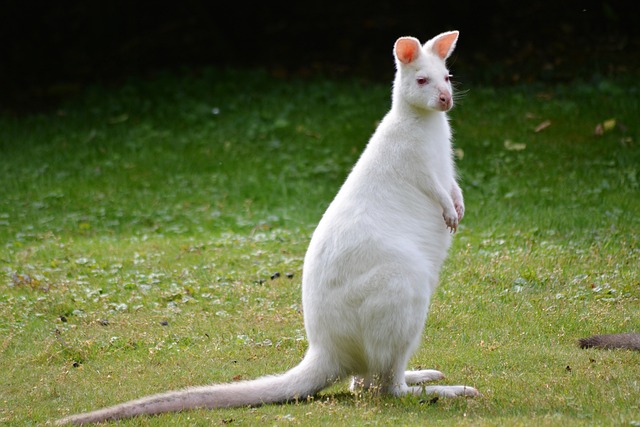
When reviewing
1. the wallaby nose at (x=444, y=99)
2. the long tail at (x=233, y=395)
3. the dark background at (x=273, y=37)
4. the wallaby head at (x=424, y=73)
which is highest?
the dark background at (x=273, y=37)

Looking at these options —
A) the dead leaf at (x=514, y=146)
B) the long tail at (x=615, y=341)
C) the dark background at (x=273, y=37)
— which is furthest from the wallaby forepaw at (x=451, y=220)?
the dark background at (x=273, y=37)

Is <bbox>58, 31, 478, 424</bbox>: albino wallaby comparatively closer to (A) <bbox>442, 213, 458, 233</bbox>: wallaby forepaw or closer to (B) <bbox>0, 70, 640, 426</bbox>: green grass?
(A) <bbox>442, 213, 458, 233</bbox>: wallaby forepaw

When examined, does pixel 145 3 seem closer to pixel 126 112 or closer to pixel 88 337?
pixel 126 112

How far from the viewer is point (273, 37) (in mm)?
Result: 15633

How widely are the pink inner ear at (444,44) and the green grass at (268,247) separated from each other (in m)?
1.93

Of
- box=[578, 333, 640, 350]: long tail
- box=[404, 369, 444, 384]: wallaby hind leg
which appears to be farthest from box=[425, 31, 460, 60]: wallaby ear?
box=[578, 333, 640, 350]: long tail

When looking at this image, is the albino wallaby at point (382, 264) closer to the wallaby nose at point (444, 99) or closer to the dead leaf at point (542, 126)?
the wallaby nose at point (444, 99)

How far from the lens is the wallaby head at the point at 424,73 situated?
5.43m

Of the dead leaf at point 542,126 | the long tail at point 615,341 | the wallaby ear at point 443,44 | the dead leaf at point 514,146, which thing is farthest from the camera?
the dead leaf at point 542,126

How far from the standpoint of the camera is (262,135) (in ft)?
41.7

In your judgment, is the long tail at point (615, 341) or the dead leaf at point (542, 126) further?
the dead leaf at point (542, 126)

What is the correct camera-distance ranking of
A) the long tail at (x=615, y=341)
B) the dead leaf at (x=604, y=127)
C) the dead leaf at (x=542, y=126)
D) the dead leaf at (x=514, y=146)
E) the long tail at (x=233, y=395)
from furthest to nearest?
1. the dead leaf at (x=542, y=126)
2. the dead leaf at (x=604, y=127)
3. the dead leaf at (x=514, y=146)
4. the long tail at (x=615, y=341)
5. the long tail at (x=233, y=395)

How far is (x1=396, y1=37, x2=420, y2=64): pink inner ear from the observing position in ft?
17.8

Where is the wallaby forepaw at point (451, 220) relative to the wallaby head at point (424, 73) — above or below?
below
